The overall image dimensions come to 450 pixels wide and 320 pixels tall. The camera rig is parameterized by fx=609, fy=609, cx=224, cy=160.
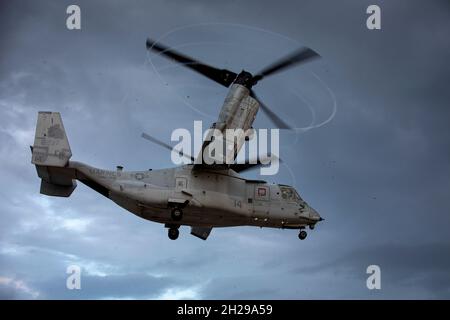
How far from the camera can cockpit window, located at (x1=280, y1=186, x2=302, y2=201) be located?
35594 millimetres

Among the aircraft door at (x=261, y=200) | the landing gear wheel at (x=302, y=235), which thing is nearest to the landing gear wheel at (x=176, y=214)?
the aircraft door at (x=261, y=200)

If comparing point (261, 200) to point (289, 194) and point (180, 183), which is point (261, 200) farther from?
point (180, 183)

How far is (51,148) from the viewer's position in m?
30.7

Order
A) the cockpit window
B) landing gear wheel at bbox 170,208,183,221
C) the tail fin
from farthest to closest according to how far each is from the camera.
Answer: the cockpit window, landing gear wheel at bbox 170,208,183,221, the tail fin

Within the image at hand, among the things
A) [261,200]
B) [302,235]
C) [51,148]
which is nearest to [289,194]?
[261,200]

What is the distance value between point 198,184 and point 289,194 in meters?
5.87

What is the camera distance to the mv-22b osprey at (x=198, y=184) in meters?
31.3

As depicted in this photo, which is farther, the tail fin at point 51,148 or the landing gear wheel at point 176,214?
the landing gear wheel at point 176,214

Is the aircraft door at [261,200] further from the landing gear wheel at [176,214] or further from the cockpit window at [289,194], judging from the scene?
the landing gear wheel at [176,214]

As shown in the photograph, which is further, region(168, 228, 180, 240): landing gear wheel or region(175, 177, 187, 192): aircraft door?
region(168, 228, 180, 240): landing gear wheel

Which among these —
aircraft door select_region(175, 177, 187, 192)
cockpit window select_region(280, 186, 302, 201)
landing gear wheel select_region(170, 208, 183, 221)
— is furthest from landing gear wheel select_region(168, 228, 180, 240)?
cockpit window select_region(280, 186, 302, 201)

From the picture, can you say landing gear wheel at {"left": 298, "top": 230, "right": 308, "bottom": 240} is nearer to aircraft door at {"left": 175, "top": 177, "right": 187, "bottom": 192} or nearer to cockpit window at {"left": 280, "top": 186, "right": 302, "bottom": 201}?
cockpit window at {"left": 280, "top": 186, "right": 302, "bottom": 201}
